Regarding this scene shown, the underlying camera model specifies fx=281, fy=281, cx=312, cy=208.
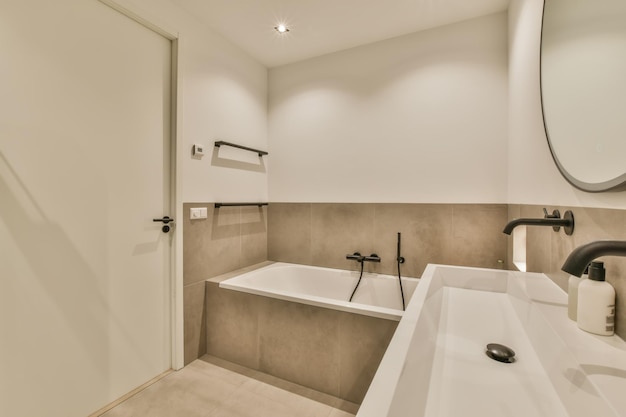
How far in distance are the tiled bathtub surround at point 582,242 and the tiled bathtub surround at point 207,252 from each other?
7.06 feet

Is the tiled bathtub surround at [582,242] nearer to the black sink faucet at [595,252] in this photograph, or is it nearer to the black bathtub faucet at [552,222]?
the black bathtub faucet at [552,222]

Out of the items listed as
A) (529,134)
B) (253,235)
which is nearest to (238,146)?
(253,235)

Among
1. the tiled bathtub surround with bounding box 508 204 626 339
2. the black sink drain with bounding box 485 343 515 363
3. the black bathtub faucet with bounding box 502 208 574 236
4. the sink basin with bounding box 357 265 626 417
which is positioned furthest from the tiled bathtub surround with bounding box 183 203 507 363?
the black sink drain with bounding box 485 343 515 363

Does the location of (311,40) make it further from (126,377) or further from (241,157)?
(126,377)

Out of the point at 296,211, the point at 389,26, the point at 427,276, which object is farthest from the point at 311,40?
the point at 427,276

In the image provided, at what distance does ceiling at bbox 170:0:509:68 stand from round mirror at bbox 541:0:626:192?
3.92 feet

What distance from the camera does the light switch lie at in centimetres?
217

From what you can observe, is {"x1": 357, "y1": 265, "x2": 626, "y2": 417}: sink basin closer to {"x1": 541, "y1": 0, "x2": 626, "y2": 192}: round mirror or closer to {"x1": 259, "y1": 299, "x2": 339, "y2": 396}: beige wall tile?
{"x1": 541, "y1": 0, "x2": 626, "y2": 192}: round mirror

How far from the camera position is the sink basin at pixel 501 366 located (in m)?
0.49

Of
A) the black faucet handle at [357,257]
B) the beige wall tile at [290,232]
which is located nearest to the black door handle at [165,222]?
the beige wall tile at [290,232]

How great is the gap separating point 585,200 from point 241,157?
96.2 inches

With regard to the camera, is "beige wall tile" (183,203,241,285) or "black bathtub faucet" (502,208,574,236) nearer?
"black bathtub faucet" (502,208,574,236)

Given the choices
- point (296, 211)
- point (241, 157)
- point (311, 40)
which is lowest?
point (296, 211)

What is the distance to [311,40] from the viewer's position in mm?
2516
